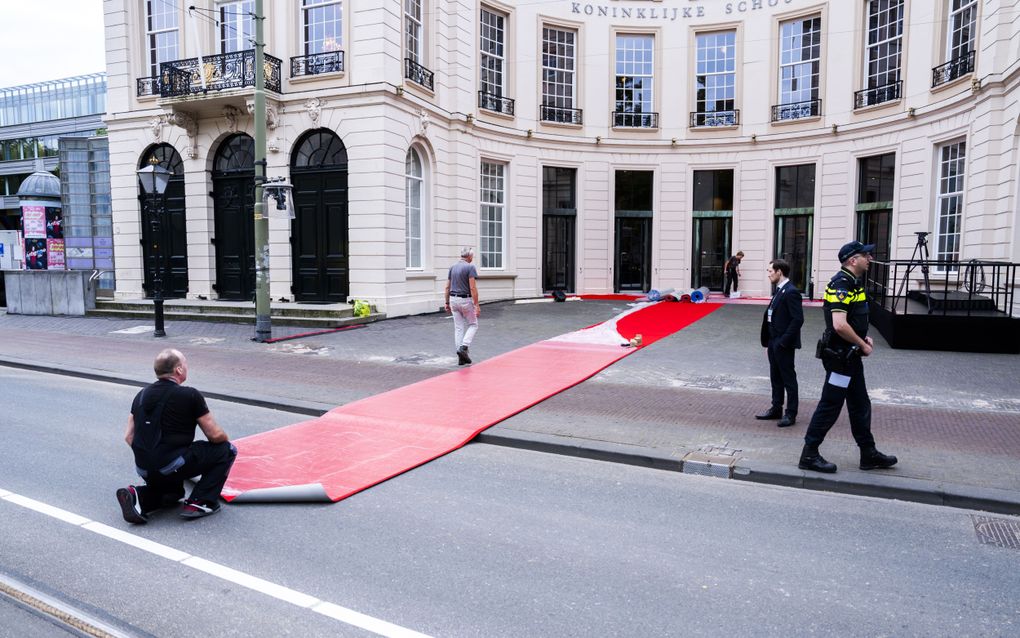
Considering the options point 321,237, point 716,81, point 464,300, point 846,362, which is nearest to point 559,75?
point 716,81

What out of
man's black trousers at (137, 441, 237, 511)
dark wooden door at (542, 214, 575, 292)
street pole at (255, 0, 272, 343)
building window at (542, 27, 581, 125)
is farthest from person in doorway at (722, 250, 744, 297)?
man's black trousers at (137, 441, 237, 511)

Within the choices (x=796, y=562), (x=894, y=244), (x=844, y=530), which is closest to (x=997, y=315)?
(x=894, y=244)

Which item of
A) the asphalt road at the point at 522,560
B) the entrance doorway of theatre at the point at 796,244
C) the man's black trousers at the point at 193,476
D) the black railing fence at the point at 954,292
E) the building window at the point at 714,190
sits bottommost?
the asphalt road at the point at 522,560

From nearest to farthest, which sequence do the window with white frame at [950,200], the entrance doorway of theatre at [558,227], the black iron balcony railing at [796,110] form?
the window with white frame at [950,200] → the black iron balcony railing at [796,110] → the entrance doorway of theatre at [558,227]

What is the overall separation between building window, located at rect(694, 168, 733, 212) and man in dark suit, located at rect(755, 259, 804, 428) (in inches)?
687

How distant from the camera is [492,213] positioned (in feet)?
74.8

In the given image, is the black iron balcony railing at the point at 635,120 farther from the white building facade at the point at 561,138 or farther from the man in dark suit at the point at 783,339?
the man in dark suit at the point at 783,339

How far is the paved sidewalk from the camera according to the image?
245 inches

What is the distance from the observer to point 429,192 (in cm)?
1988

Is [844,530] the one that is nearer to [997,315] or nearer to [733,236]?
[997,315]

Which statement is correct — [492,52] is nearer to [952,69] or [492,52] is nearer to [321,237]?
[321,237]

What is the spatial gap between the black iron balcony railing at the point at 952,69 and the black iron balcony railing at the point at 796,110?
12.7ft

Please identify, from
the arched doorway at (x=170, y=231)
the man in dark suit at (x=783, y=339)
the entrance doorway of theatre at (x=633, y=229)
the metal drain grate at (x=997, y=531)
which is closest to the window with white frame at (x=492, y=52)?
the entrance doorway of theatre at (x=633, y=229)

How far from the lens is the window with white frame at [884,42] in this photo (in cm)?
2031
